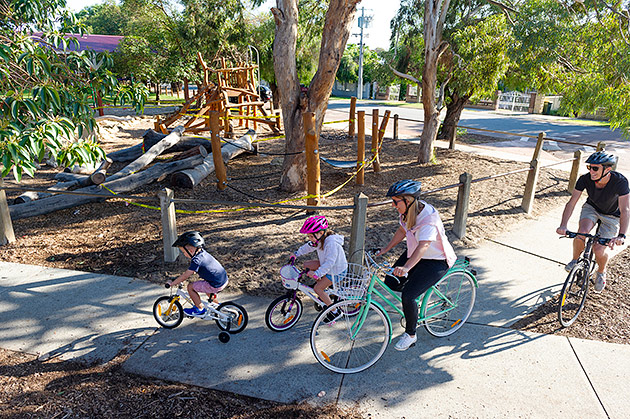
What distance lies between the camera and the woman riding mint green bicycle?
365cm

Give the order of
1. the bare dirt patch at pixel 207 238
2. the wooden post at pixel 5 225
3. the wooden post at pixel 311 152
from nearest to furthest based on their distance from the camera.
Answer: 1. the bare dirt patch at pixel 207 238
2. the wooden post at pixel 5 225
3. the wooden post at pixel 311 152

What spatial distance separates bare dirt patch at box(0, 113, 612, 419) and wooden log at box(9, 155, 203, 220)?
185 mm

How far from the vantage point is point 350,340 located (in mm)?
4273

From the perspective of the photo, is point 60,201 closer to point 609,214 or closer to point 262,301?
point 262,301

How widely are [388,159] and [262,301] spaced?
361 inches

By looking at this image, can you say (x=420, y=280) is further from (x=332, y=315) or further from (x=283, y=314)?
(x=283, y=314)

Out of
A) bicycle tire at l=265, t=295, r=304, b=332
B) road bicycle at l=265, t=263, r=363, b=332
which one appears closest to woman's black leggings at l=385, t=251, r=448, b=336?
road bicycle at l=265, t=263, r=363, b=332

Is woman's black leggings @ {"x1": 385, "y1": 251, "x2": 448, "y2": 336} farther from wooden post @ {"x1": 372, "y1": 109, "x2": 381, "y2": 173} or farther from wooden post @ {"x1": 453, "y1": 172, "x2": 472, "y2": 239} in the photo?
wooden post @ {"x1": 372, "y1": 109, "x2": 381, "y2": 173}

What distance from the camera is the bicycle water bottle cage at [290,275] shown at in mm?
4113

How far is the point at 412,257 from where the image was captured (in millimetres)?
3633

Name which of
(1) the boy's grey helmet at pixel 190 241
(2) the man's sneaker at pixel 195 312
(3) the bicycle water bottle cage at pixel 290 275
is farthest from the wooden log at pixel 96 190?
(3) the bicycle water bottle cage at pixel 290 275

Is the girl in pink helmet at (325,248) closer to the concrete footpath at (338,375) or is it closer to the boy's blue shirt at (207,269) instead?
the concrete footpath at (338,375)

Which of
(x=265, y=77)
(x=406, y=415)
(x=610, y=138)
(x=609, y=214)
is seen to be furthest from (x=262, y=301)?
(x=265, y=77)

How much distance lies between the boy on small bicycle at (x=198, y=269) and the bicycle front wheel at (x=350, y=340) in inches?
42.7
